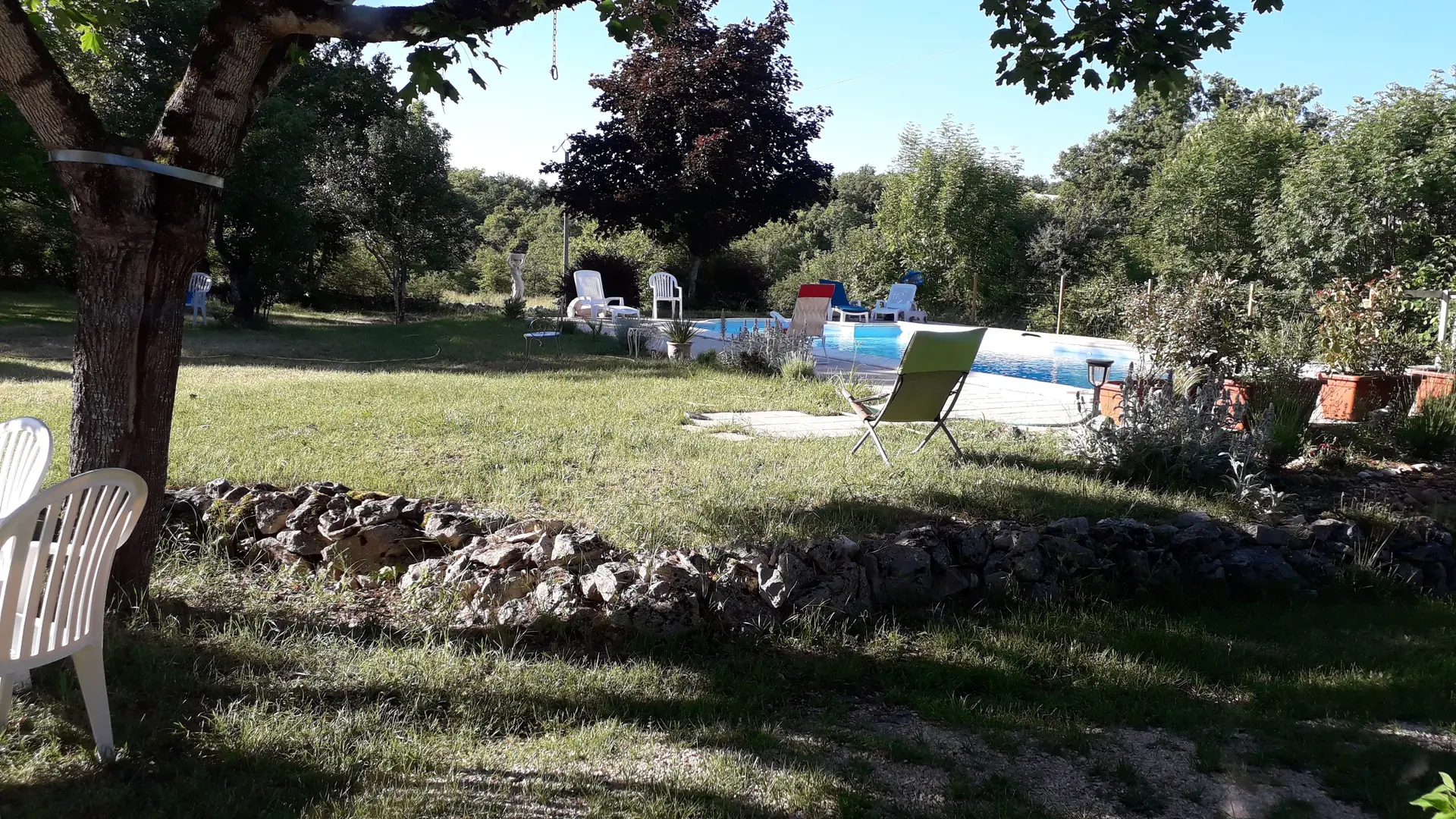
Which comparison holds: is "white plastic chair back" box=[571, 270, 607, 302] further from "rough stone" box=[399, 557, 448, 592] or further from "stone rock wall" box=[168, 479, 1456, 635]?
"rough stone" box=[399, 557, 448, 592]

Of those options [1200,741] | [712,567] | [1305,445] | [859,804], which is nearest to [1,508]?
[712,567]

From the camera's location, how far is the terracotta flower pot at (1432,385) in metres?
6.25

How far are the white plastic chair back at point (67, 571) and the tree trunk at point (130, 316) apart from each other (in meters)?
0.84

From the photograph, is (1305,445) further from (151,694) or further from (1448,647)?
(151,694)

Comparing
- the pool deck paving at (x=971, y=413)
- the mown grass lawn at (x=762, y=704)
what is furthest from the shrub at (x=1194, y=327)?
the mown grass lawn at (x=762, y=704)

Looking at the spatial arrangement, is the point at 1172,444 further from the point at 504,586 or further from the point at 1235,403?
the point at 504,586

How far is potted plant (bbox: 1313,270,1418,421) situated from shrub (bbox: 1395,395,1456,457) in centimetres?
78

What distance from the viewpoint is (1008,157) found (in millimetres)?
20156

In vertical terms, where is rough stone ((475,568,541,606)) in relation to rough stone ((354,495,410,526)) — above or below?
below

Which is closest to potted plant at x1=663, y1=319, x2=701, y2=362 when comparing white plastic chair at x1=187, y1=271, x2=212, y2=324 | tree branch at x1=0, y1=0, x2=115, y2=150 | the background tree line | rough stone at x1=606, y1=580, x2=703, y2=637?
the background tree line

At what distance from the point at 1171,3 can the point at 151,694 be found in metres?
4.11

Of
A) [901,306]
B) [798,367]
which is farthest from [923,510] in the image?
[901,306]

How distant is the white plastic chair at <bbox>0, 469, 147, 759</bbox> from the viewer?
1.94 metres

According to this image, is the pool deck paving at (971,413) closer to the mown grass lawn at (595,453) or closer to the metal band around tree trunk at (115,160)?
the mown grass lawn at (595,453)
